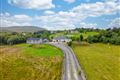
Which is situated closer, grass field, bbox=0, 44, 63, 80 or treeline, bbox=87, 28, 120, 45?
grass field, bbox=0, 44, 63, 80

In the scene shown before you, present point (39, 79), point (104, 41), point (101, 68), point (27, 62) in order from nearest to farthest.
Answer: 1. point (39, 79)
2. point (101, 68)
3. point (27, 62)
4. point (104, 41)

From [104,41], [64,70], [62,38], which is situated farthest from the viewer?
[62,38]

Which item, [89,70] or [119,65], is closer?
[89,70]

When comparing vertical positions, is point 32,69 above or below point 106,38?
below

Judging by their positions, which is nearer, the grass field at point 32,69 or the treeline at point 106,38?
the grass field at point 32,69

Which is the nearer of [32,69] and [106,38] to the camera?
[32,69]

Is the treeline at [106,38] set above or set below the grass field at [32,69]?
above

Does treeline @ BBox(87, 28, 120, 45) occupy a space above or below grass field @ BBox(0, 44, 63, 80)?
above

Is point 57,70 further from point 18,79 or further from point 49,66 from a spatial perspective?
point 18,79

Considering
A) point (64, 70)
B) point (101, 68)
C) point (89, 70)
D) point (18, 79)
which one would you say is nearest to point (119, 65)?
point (101, 68)

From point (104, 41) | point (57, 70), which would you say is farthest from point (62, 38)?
point (57, 70)
